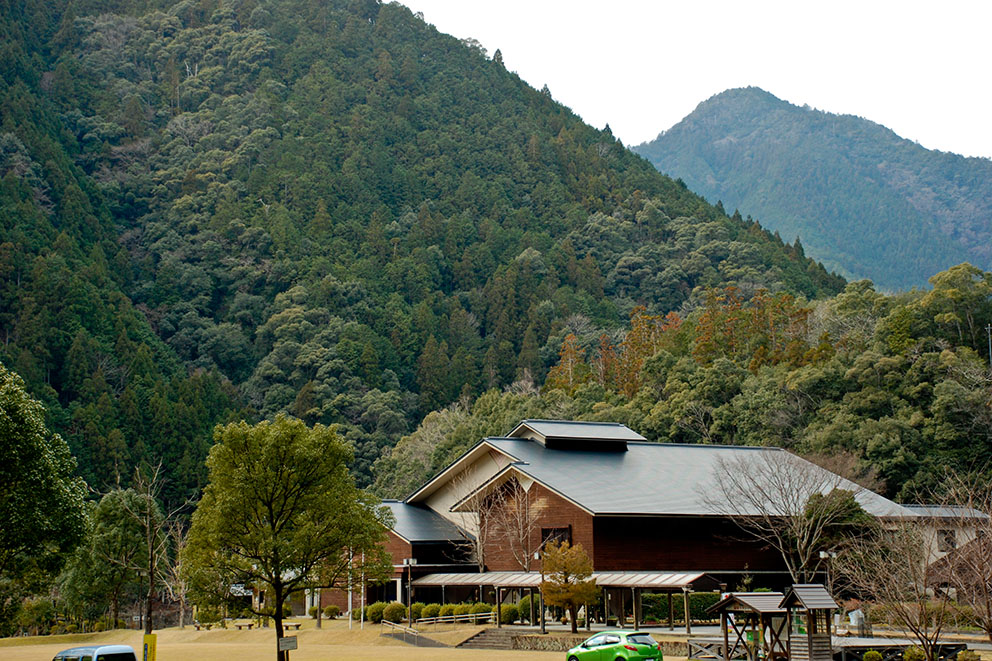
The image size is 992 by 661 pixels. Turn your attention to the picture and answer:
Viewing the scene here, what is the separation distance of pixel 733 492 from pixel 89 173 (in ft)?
417

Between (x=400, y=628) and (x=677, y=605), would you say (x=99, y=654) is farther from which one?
(x=677, y=605)

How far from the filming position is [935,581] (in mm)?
34312

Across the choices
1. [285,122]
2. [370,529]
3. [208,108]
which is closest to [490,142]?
[285,122]

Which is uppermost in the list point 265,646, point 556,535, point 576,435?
point 576,435

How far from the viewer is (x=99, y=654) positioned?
930 inches

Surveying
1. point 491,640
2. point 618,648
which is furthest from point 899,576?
point 491,640

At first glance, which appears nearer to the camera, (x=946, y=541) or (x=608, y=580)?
(x=608, y=580)

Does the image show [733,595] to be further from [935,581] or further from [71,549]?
[71,549]

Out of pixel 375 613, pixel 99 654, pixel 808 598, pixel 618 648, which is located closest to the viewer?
pixel 808 598

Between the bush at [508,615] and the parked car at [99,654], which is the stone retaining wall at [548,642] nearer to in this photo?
the bush at [508,615]

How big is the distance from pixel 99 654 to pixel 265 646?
1365 cm

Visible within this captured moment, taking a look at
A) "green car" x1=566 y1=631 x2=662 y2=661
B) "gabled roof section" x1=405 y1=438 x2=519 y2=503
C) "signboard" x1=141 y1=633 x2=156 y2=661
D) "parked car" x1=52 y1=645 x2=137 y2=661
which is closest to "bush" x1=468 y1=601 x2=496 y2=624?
"gabled roof section" x1=405 y1=438 x2=519 y2=503

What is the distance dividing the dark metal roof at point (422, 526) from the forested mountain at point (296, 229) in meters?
40.8

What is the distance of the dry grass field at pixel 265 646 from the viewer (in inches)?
1184
